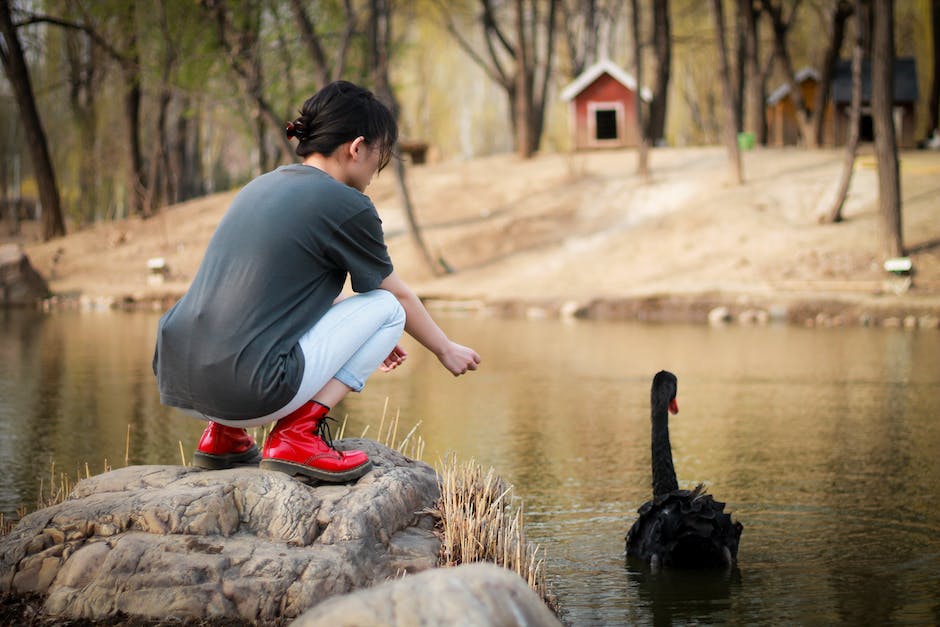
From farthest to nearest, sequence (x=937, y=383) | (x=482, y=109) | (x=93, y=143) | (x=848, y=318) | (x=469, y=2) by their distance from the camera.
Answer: (x=482, y=109) → (x=469, y=2) → (x=93, y=143) → (x=848, y=318) → (x=937, y=383)

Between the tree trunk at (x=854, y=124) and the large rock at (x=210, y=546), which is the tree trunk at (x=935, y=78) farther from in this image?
the large rock at (x=210, y=546)

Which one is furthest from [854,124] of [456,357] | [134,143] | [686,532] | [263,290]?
[263,290]

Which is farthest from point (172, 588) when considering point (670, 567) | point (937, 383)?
point (937, 383)

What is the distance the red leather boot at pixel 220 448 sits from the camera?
17.4 ft

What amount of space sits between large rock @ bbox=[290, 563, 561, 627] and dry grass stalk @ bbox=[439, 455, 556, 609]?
1.33m

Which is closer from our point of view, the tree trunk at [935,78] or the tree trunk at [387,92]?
the tree trunk at [387,92]

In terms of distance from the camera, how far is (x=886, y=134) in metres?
25.4

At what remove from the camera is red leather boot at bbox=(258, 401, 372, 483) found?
16.4 feet

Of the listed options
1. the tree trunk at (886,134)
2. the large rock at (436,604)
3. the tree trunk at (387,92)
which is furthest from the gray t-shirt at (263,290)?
the tree trunk at (387,92)

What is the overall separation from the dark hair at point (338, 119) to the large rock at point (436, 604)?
209 cm

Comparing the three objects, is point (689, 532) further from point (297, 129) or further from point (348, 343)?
point (297, 129)

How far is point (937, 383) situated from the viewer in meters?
13.8

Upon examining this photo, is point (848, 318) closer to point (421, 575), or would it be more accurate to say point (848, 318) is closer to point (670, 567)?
point (670, 567)

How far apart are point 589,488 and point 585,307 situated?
55.3 feet
